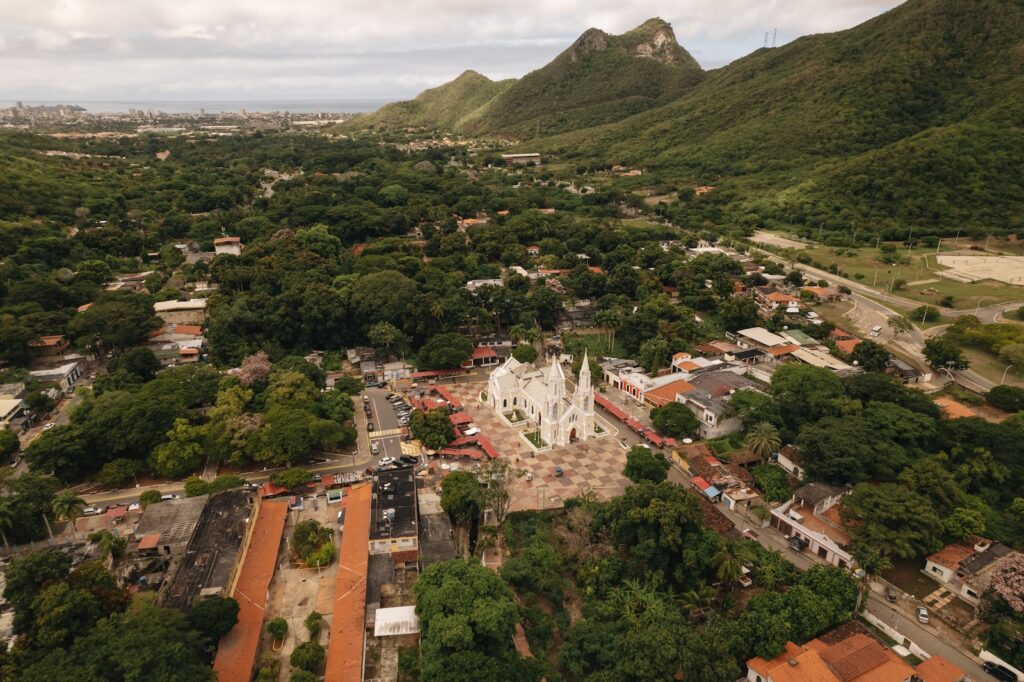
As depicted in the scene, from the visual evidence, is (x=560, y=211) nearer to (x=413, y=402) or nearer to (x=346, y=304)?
(x=346, y=304)

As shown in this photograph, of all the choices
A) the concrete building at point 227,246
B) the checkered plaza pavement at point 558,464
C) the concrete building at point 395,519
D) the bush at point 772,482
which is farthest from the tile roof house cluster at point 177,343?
the bush at point 772,482

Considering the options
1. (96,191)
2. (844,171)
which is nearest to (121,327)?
(96,191)

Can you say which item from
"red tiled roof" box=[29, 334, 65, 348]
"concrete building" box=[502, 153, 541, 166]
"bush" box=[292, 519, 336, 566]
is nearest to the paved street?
"bush" box=[292, 519, 336, 566]

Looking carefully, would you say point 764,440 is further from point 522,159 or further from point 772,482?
point 522,159

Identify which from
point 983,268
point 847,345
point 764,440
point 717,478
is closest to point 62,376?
point 717,478

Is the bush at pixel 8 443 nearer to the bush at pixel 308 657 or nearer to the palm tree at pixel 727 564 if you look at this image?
the bush at pixel 308 657

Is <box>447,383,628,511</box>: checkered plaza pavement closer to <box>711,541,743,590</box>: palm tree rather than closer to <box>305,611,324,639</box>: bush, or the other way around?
<box>711,541,743,590</box>: palm tree
